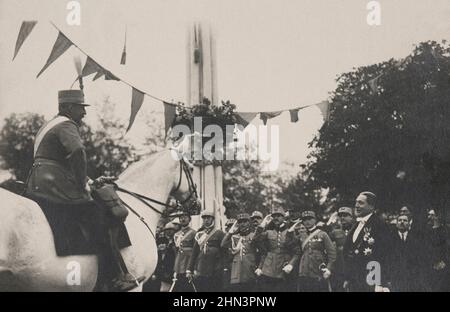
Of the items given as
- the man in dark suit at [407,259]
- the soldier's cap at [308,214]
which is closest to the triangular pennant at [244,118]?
the soldier's cap at [308,214]

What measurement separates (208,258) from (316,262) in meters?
1.22

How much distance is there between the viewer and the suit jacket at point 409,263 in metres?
7.98

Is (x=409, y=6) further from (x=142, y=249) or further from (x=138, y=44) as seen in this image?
(x=142, y=249)

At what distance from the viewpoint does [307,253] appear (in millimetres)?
7973

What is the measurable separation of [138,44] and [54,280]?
3320 mm

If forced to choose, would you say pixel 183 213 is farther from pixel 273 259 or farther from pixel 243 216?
pixel 273 259

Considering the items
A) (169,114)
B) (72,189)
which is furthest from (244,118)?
(72,189)

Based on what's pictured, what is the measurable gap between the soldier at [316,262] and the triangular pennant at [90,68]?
313cm

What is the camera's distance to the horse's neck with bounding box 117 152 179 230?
297 inches

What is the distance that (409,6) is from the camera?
890 centimetres

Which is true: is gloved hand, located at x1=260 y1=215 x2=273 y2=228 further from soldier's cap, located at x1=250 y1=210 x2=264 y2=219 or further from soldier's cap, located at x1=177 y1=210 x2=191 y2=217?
soldier's cap, located at x1=177 y1=210 x2=191 y2=217

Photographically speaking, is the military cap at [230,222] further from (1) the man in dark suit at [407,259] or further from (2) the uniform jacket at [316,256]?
(1) the man in dark suit at [407,259]

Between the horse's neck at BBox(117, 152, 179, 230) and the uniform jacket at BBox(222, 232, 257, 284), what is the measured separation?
3.61 feet
